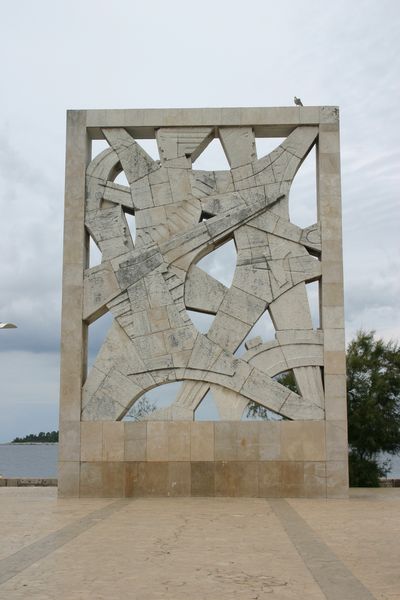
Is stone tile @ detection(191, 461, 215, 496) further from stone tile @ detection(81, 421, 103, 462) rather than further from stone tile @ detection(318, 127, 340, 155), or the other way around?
stone tile @ detection(318, 127, 340, 155)

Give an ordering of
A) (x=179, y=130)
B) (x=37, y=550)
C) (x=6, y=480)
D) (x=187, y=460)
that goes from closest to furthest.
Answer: (x=37, y=550), (x=187, y=460), (x=179, y=130), (x=6, y=480)

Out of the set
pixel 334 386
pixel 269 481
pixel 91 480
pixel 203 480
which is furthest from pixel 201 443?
pixel 334 386

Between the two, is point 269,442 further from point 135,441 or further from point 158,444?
point 135,441

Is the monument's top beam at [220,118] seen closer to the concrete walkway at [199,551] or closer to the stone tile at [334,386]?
the stone tile at [334,386]

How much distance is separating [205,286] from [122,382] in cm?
215

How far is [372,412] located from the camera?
19.5m

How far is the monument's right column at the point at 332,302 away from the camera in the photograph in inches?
545

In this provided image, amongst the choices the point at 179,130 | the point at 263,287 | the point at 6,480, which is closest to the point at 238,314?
the point at 263,287

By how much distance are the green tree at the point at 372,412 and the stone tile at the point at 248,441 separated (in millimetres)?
6286

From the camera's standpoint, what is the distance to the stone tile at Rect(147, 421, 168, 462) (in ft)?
45.5

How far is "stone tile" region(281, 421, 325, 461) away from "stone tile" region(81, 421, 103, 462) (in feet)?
9.99

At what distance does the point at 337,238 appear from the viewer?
47.6ft

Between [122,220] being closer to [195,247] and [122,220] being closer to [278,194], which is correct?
[195,247]

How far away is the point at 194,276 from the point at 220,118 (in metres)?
2.90
